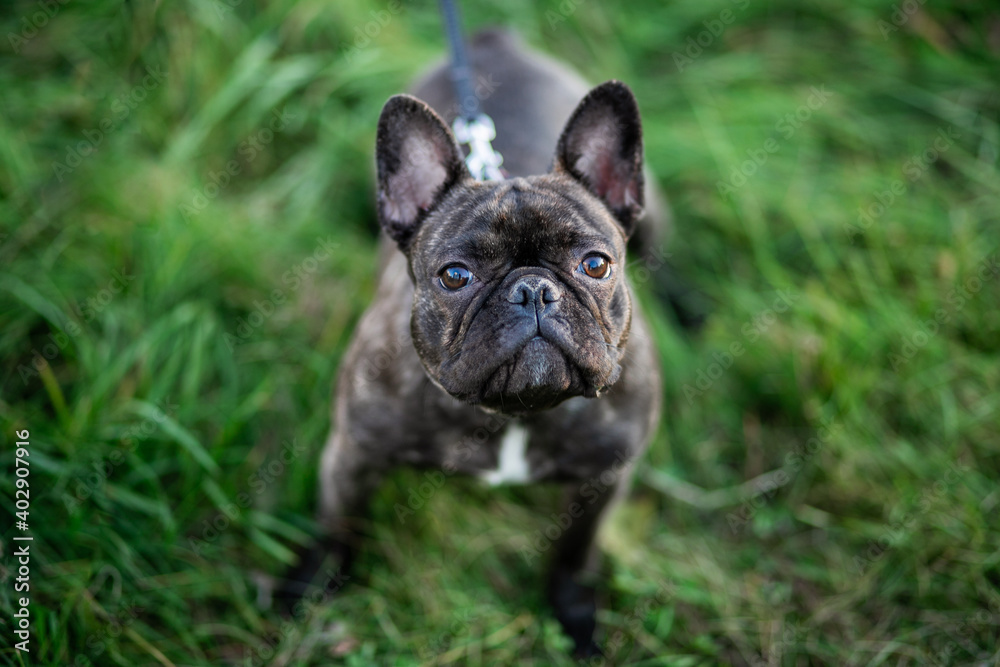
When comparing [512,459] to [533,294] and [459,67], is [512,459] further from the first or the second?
[459,67]

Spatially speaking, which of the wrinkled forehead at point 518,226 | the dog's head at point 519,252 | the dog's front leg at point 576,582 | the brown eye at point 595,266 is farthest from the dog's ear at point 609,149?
the dog's front leg at point 576,582

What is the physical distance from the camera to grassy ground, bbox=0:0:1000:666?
11.6 feet

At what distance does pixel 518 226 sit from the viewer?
268 cm

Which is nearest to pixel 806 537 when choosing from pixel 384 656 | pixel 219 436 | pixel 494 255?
pixel 384 656

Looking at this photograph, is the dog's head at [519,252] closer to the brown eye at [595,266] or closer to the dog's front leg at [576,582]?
the brown eye at [595,266]

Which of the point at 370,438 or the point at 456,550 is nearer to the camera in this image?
the point at 370,438

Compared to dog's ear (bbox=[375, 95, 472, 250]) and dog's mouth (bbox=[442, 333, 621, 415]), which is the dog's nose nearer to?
dog's mouth (bbox=[442, 333, 621, 415])

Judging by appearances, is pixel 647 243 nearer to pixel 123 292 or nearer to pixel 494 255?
pixel 494 255

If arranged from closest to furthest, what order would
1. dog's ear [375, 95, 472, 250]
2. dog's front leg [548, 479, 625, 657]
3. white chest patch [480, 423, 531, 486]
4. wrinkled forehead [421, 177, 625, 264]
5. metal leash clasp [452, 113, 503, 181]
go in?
1. wrinkled forehead [421, 177, 625, 264]
2. dog's ear [375, 95, 472, 250]
3. white chest patch [480, 423, 531, 486]
4. metal leash clasp [452, 113, 503, 181]
5. dog's front leg [548, 479, 625, 657]

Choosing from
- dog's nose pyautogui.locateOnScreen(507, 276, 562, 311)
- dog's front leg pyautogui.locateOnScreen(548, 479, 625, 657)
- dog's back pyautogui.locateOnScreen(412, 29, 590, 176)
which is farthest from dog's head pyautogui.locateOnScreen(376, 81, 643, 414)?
dog's front leg pyautogui.locateOnScreen(548, 479, 625, 657)

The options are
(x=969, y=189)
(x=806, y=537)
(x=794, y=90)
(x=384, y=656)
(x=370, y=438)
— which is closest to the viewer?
(x=370, y=438)

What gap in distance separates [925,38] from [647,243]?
9.77 ft

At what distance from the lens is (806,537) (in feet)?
13.5

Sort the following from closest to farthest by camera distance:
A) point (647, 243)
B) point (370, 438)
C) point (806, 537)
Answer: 1. point (370, 438)
2. point (806, 537)
3. point (647, 243)
